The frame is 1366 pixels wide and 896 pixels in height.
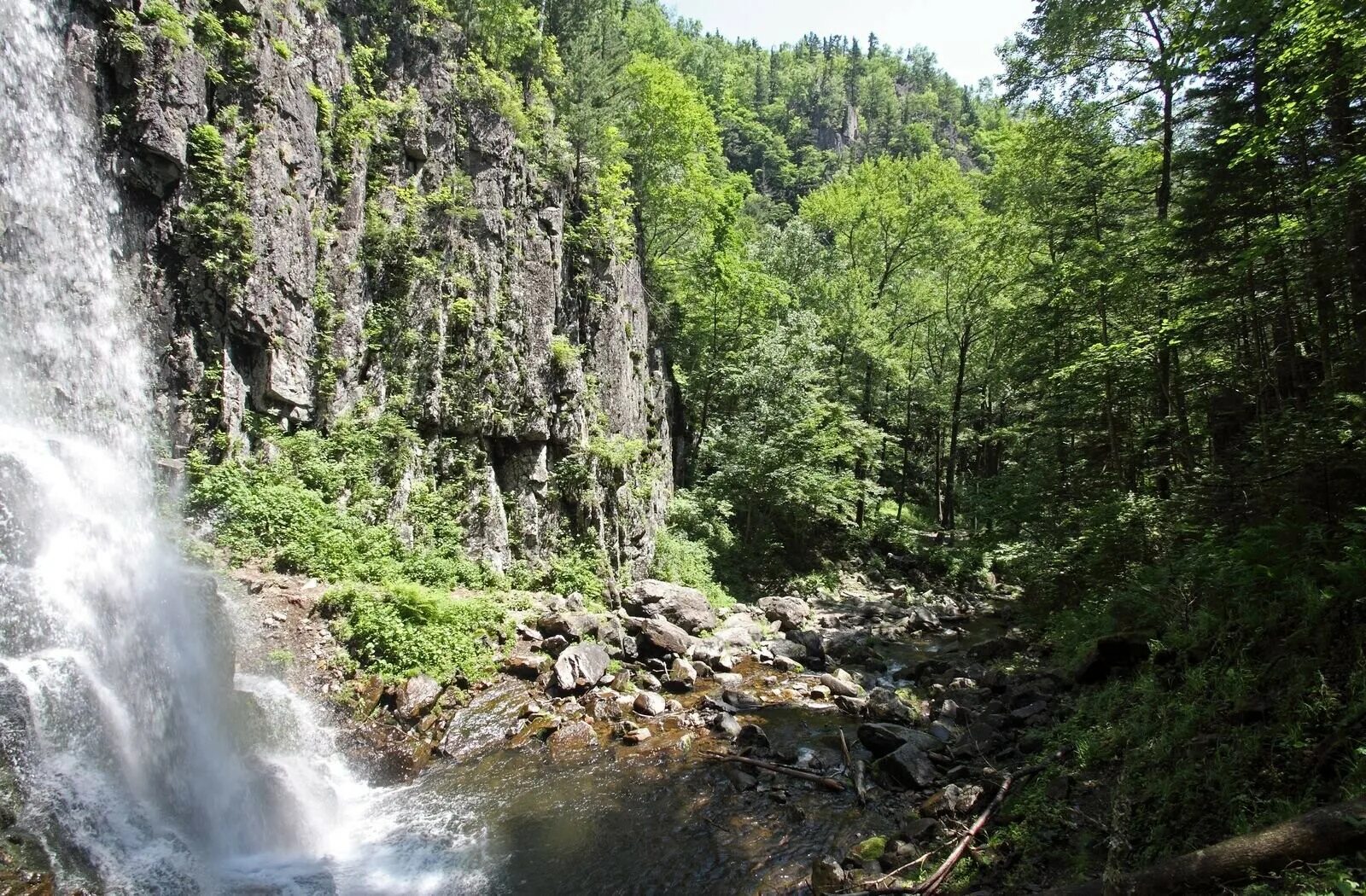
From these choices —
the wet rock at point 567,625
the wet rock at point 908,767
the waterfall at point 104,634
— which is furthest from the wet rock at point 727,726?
the waterfall at point 104,634

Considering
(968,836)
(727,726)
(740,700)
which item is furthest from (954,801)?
(740,700)

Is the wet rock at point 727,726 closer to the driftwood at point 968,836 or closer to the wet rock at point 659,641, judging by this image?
the wet rock at point 659,641

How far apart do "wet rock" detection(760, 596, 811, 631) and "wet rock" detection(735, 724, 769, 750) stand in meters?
7.45

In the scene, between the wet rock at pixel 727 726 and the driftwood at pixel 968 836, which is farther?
the wet rock at pixel 727 726

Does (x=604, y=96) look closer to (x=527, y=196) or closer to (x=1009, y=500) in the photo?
(x=527, y=196)

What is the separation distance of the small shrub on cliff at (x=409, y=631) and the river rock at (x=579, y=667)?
1.28m

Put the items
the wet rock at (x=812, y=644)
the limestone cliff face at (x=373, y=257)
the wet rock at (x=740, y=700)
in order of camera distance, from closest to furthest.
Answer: the limestone cliff face at (x=373, y=257)
the wet rock at (x=740, y=700)
the wet rock at (x=812, y=644)

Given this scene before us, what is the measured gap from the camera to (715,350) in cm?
3039

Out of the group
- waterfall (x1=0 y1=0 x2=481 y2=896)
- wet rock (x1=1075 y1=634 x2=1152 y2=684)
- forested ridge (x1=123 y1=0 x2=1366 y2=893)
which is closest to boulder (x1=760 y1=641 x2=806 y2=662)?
forested ridge (x1=123 y1=0 x2=1366 y2=893)

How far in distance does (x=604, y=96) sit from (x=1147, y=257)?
1780 cm

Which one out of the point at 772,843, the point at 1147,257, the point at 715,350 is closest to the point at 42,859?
the point at 772,843

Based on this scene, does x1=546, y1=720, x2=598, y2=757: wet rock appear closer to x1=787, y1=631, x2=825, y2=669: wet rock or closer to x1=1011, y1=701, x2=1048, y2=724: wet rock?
x1=787, y1=631, x2=825, y2=669: wet rock

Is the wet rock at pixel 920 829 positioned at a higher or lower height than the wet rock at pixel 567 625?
lower

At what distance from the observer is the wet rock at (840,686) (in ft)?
44.0
